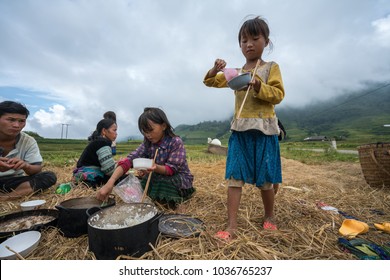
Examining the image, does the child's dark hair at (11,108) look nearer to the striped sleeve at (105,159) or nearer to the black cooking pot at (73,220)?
the striped sleeve at (105,159)

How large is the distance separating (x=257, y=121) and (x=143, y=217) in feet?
4.37

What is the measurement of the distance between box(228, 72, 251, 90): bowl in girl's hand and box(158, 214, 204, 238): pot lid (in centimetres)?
129

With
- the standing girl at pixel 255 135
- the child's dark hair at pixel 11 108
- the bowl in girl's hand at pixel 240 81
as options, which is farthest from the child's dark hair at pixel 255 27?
the child's dark hair at pixel 11 108

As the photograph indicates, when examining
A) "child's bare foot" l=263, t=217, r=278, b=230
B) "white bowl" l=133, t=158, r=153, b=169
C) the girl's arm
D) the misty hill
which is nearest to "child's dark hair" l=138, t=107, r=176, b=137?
"white bowl" l=133, t=158, r=153, b=169

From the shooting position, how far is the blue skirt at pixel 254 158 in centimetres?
211

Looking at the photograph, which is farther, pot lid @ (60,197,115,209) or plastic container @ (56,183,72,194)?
plastic container @ (56,183,72,194)

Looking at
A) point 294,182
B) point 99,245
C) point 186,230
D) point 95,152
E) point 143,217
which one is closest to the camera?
point 99,245

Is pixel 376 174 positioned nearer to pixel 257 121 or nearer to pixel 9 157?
pixel 257 121

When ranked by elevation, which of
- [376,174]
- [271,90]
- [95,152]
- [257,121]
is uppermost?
[271,90]

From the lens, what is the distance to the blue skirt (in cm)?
211

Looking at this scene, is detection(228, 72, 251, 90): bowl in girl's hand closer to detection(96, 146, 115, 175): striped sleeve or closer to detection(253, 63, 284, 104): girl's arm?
detection(253, 63, 284, 104): girl's arm

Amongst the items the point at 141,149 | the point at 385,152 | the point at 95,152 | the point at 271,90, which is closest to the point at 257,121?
the point at 271,90

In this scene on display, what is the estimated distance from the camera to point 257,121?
2.12 meters

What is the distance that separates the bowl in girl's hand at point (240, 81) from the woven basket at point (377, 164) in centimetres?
355
